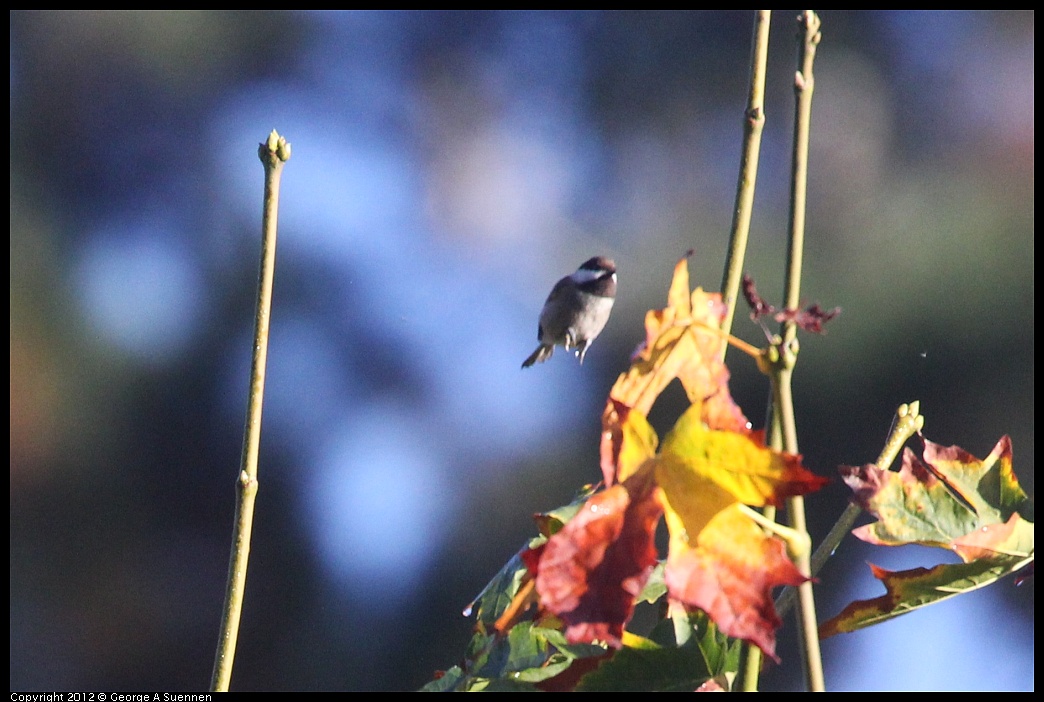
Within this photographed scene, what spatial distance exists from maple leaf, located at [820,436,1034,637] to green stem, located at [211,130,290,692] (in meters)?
0.35

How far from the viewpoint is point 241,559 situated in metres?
0.63

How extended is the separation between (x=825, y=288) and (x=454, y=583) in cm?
180

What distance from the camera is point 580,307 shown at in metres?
2.28

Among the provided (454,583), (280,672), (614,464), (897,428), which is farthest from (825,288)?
(614,464)

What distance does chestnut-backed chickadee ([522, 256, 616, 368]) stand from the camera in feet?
7.51

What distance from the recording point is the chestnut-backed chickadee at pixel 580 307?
90.1 inches

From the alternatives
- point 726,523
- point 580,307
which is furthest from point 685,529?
point 580,307

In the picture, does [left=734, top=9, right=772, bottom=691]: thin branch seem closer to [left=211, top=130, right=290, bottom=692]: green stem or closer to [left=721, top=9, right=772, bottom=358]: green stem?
[left=721, top=9, right=772, bottom=358]: green stem

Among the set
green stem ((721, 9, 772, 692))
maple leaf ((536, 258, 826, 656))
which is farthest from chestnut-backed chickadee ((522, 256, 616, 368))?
maple leaf ((536, 258, 826, 656))

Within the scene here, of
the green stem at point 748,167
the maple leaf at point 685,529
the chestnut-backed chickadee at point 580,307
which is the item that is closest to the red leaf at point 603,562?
the maple leaf at point 685,529

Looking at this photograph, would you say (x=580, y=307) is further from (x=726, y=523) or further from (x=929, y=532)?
(x=726, y=523)

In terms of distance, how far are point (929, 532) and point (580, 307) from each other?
1.71 meters

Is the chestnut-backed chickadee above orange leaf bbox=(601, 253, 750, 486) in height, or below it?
above

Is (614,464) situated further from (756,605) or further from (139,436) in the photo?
(139,436)
